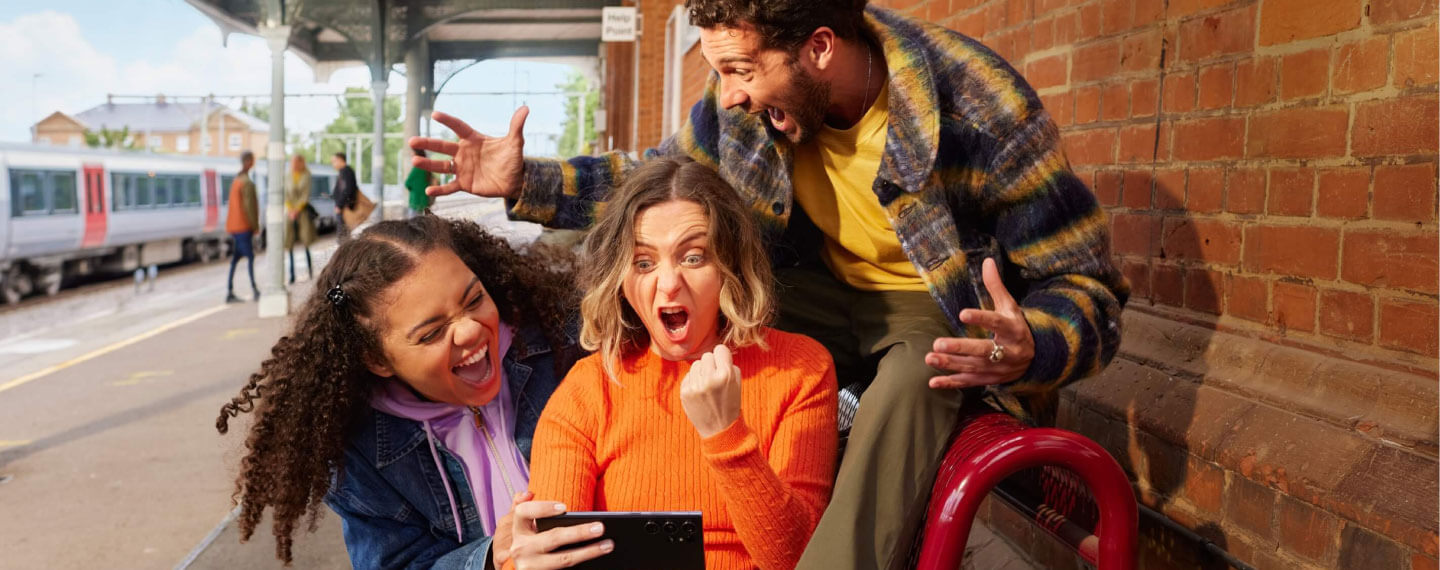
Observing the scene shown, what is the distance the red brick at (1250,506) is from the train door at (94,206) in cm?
2135

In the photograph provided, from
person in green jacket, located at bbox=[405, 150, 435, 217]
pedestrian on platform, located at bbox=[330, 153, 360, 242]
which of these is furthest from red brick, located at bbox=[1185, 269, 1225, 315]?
pedestrian on platform, located at bbox=[330, 153, 360, 242]

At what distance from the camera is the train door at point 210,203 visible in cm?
2648

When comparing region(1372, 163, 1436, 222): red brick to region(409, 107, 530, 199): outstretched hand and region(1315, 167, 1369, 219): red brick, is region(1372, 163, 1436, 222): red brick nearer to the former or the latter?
region(1315, 167, 1369, 219): red brick

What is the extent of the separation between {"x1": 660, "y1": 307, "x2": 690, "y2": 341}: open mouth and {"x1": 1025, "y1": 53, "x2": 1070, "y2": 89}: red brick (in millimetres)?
1611

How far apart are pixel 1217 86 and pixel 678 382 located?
133 cm

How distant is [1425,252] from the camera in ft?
5.89

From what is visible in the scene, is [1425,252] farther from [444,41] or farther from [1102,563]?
[444,41]

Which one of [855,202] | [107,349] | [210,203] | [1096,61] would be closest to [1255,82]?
[1096,61]

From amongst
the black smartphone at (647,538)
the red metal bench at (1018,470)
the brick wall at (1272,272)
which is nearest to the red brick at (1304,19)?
the brick wall at (1272,272)

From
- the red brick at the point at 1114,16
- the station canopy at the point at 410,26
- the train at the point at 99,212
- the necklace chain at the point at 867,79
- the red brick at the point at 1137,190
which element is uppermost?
the station canopy at the point at 410,26

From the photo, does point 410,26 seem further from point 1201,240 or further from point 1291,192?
point 1291,192

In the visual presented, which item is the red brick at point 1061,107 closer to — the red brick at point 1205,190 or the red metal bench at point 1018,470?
the red brick at point 1205,190

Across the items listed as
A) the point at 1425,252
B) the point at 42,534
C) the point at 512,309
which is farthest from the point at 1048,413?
the point at 42,534

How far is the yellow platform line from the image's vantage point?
29.9 feet
